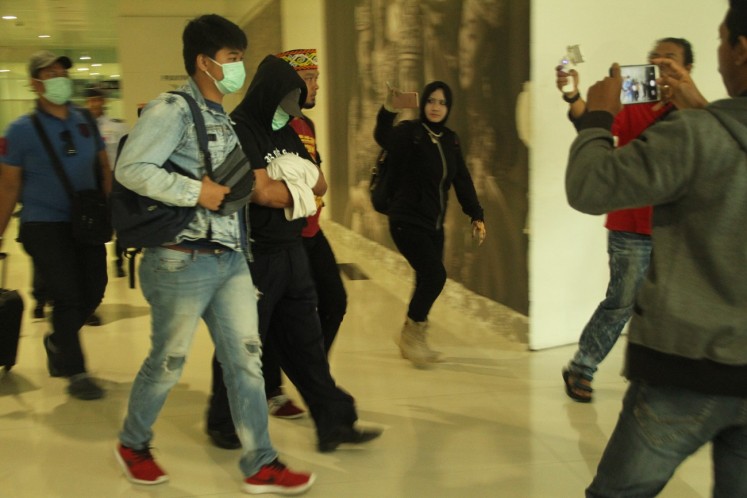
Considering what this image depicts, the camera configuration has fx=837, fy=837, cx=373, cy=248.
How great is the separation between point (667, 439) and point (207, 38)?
6.19 ft

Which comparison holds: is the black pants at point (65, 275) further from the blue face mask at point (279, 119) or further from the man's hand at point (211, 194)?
the man's hand at point (211, 194)

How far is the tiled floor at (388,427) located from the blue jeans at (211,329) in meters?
0.32

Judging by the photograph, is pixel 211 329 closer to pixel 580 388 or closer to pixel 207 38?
pixel 207 38

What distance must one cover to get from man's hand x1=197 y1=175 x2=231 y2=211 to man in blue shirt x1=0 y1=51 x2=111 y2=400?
5.33ft

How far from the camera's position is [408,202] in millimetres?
4449

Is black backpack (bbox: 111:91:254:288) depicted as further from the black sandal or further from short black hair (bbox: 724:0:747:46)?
the black sandal

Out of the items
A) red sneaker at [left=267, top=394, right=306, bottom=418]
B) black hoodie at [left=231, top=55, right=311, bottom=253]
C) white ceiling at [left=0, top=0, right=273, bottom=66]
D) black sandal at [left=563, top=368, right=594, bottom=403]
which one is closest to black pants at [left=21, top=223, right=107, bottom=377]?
red sneaker at [left=267, top=394, right=306, bottom=418]

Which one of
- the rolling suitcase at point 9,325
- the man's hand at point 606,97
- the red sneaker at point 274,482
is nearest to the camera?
the man's hand at point 606,97

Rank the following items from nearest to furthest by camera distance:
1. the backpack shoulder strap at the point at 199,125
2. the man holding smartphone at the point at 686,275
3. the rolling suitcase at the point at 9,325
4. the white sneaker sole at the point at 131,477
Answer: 1. the man holding smartphone at the point at 686,275
2. the backpack shoulder strap at the point at 199,125
3. the white sneaker sole at the point at 131,477
4. the rolling suitcase at the point at 9,325

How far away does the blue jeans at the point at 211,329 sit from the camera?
2.71 m

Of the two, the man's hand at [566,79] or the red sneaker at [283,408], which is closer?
the man's hand at [566,79]

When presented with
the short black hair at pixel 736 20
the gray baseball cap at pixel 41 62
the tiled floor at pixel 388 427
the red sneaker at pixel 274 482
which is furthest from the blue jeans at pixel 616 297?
the gray baseball cap at pixel 41 62

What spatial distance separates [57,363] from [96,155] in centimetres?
104

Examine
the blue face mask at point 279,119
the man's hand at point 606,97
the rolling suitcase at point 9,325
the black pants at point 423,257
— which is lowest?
the rolling suitcase at point 9,325
